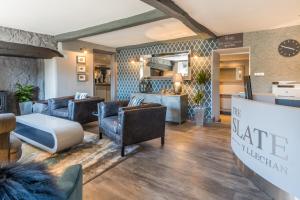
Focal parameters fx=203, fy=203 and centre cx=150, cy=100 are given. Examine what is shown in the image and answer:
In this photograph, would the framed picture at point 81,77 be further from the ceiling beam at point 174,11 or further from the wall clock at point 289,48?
the wall clock at point 289,48

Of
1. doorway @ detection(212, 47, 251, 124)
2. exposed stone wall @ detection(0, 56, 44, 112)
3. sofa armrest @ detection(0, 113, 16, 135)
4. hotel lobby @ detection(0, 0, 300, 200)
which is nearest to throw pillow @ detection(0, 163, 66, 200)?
hotel lobby @ detection(0, 0, 300, 200)

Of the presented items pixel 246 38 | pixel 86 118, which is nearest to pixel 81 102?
pixel 86 118

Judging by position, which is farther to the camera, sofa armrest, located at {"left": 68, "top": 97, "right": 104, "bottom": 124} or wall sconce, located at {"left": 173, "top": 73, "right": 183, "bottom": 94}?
wall sconce, located at {"left": 173, "top": 73, "right": 183, "bottom": 94}

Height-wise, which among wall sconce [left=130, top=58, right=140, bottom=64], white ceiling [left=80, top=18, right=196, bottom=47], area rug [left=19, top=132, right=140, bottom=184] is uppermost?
white ceiling [left=80, top=18, right=196, bottom=47]

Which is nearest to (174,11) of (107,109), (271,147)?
(107,109)

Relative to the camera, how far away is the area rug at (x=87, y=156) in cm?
277

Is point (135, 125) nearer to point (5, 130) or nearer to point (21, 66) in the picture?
point (5, 130)

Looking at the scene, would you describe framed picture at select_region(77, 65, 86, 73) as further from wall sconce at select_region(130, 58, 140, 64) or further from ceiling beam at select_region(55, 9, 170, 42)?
wall sconce at select_region(130, 58, 140, 64)

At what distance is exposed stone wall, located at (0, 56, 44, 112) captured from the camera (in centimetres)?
568

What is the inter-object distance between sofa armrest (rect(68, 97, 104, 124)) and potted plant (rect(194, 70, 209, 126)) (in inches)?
108

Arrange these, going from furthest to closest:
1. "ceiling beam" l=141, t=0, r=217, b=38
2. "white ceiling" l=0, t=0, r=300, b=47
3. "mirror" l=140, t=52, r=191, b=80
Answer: "mirror" l=140, t=52, r=191, b=80 → "white ceiling" l=0, t=0, r=300, b=47 → "ceiling beam" l=141, t=0, r=217, b=38

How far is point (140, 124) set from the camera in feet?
11.2

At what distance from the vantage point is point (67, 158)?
3.12m

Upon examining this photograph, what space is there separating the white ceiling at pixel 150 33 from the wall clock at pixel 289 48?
2.16 meters
